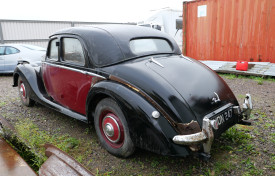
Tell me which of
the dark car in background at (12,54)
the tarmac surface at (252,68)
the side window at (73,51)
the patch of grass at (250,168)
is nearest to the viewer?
the patch of grass at (250,168)

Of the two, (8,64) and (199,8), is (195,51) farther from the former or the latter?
(8,64)

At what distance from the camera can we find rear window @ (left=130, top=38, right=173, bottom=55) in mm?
2885

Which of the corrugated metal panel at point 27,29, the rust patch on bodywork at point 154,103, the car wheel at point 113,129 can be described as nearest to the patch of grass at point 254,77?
the rust patch on bodywork at point 154,103

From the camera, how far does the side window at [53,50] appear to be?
138 inches

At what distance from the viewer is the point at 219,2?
7.21 metres

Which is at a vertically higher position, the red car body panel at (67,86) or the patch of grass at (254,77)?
the red car body panel at (67,86)

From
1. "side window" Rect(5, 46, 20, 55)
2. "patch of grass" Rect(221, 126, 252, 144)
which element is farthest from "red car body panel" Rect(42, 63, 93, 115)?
"side window" Rect(5, 46, 20, 55)

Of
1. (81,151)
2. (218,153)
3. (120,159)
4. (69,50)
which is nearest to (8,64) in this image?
(69,50)

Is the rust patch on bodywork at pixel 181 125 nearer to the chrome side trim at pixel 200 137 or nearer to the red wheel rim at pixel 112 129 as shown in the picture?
the chrome side trim at pixel 200 137

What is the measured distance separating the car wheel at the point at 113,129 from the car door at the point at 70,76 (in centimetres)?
37

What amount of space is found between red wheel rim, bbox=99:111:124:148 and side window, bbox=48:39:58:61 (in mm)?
1519

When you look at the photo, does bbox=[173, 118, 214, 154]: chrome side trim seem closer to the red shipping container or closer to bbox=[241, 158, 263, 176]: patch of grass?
bbox=[241, 158, 263, 176]: patch of grass

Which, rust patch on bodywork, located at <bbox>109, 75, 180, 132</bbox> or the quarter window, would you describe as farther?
the quarter window

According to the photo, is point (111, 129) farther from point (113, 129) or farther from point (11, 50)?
point (11, 50)
